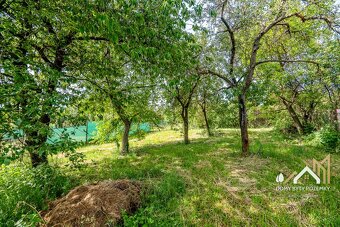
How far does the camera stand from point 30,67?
266cm

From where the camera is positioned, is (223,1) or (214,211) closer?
(214,211)

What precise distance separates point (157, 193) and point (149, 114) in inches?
165

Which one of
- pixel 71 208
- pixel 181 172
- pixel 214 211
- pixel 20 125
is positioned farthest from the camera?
pixel 181 172

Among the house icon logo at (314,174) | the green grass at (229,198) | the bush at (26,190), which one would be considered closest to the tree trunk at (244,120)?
the green grass at (229,198)

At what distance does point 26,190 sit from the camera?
265cm

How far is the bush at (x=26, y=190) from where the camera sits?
2.20 meters

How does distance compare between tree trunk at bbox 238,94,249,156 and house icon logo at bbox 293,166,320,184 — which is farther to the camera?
tree trunk at bbox 238,94,249,156

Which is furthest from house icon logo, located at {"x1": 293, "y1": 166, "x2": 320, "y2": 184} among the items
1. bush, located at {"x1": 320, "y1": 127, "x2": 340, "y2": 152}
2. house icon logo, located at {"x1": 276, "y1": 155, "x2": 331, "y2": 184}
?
bush, located at {"x1": 320, "y1": 127, "x2": 340, "y2": 152}

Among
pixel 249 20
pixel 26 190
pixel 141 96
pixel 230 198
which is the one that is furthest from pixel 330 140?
pixel 26 190

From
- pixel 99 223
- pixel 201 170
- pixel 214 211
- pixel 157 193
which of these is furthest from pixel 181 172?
pixel 99 223

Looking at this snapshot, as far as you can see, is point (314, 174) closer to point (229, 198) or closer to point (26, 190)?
point (229, 198)

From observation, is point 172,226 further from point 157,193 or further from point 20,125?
point 20,125

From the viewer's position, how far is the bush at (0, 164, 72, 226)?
220 cm

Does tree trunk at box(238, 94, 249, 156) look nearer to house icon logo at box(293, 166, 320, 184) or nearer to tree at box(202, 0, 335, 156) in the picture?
tree at box(202, 0, 335, 156)
